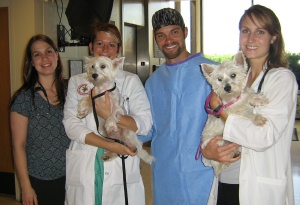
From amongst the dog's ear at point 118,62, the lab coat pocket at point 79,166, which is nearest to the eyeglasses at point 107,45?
the dog's ear at point 118,62

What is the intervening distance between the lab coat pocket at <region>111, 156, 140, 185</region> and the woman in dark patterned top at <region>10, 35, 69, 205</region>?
428 millimetres

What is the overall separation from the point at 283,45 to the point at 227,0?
7301 mm

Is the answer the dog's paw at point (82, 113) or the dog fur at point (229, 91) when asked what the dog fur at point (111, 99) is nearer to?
the dog's paw at point (82, 113)

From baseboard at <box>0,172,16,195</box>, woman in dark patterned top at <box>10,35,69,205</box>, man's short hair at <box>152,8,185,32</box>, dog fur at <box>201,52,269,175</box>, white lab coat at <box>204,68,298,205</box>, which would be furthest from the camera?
baseboard at <box>0,172,16,195</box>

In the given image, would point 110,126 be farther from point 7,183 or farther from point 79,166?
point 7,183

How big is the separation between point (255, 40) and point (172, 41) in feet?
2.27

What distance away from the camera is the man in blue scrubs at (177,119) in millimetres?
2244

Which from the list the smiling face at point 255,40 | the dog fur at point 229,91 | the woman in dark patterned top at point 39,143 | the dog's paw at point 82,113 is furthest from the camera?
the woman in dark patterned top at point 39,143

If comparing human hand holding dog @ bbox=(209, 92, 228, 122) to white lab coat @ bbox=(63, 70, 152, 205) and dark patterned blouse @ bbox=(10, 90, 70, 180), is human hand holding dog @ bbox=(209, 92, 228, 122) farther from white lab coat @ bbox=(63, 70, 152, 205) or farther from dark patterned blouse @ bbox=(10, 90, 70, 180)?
dark patterned blouse @ bbox=(10, 90, 70, 180)

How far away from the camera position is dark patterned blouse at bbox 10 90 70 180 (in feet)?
7.34

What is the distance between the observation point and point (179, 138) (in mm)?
2283

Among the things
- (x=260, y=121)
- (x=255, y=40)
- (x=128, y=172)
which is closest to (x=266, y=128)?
(x=260, y=121)

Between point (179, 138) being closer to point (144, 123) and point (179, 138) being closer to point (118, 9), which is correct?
point (144, 123)

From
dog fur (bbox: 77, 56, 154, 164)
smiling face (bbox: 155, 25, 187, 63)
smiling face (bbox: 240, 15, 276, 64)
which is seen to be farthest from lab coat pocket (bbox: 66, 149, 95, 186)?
smiling face (bbox: 240, 15, 276, 64)
